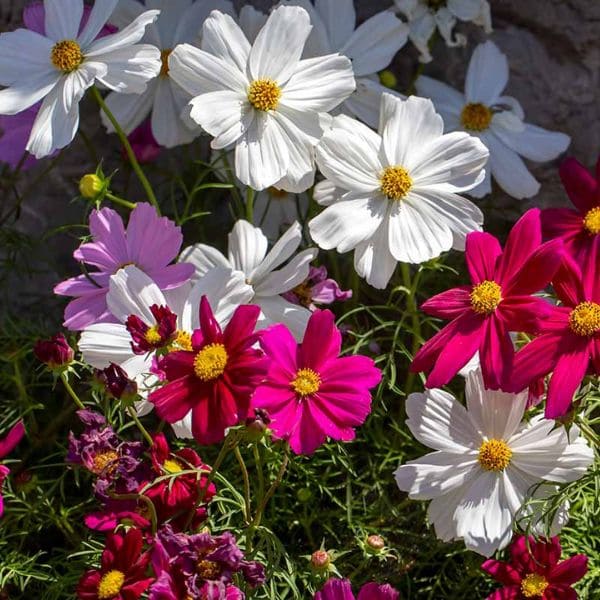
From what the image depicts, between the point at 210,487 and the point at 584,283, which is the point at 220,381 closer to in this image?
the point at 210,487

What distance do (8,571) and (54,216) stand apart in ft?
1.54

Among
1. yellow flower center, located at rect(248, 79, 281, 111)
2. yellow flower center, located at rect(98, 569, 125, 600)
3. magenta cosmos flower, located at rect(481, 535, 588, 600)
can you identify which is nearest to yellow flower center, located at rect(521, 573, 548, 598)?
magenta cosmos flower, located at rect(481, 535, 588, 600)

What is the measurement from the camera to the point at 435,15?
3.77 ft

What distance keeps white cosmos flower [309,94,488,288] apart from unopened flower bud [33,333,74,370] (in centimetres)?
24

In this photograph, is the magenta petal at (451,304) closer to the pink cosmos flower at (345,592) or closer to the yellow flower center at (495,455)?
the yellow flower center at (495,455)

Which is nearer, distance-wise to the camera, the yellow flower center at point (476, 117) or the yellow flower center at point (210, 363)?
the yellow flower center at point (210, 363)

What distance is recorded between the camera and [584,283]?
0.88 m

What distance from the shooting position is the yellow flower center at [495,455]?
90 cm

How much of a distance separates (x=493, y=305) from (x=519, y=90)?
0.51 meters

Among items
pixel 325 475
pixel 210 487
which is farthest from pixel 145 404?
pixel 325 475

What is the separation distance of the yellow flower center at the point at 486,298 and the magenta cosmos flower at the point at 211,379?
0.18 metres

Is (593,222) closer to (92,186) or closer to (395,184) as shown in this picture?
(395,184)

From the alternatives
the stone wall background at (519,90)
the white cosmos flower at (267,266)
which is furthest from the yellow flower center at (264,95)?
the stone wall background at (519,90)

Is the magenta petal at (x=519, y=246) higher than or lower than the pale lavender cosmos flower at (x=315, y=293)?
higher
